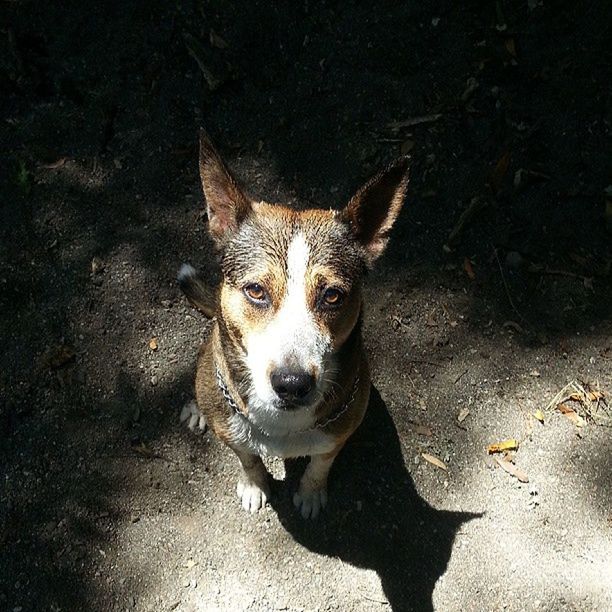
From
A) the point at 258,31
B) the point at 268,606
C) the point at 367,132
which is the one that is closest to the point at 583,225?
the point at 367,132

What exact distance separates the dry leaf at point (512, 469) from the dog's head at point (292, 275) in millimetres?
2008

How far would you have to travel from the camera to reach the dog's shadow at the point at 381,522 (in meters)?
4.53

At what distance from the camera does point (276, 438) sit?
378cm

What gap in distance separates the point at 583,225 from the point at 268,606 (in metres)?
3.89

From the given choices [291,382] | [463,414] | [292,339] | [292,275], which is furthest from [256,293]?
[463,414]

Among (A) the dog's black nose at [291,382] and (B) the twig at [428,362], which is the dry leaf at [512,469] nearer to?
(B) the twig at [428,362]

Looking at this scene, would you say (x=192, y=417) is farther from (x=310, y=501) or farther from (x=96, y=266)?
(x=96, y=266)

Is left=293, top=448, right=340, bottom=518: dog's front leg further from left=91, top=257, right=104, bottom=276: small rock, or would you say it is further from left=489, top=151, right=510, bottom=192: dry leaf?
left=489, top=151, right=510, bottom=192: dry leaf

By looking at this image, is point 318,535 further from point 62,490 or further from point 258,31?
point 258,31

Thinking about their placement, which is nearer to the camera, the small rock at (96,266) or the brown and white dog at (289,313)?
the brown and white dog at (289,313)

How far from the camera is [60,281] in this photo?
5238mm

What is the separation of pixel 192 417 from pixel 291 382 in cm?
213

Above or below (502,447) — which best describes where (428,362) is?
above

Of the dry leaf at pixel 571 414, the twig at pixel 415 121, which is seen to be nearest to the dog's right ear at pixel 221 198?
the twig at pixel 415 121
